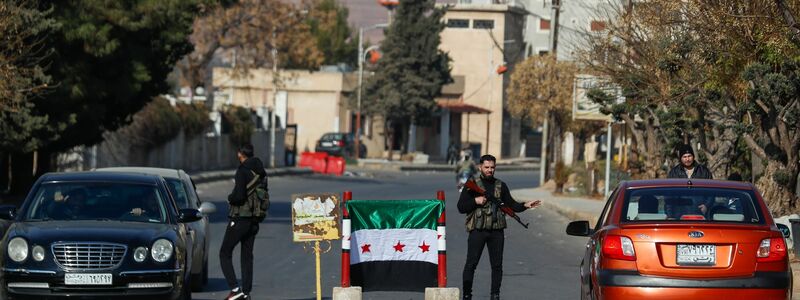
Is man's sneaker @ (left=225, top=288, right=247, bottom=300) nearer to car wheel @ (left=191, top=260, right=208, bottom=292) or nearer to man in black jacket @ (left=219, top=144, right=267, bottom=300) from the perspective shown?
man in black jacket @ (left=219, top=144, right=267, bottom=300)

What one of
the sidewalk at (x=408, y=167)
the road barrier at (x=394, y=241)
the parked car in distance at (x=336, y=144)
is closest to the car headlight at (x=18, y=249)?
the road barrier at (x=394, y=241)

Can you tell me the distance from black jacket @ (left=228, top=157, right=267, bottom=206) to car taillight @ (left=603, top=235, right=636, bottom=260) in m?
4.27

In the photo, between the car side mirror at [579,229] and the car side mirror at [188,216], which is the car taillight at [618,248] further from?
the car side mirror at [188,216]

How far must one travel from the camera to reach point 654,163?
3588 cm

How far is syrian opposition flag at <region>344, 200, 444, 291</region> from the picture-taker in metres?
15.1

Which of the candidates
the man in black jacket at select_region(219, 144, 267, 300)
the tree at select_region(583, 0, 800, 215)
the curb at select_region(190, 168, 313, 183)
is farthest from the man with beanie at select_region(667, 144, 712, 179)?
the curb at select_region(190, 168, 313, 183)

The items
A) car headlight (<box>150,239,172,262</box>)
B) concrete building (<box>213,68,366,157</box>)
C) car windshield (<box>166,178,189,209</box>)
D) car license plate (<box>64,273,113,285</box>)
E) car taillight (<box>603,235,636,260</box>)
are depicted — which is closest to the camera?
car taillight (<box>603,235,636,260</box>)

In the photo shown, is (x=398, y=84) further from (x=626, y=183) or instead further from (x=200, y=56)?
(x=626, y=183)

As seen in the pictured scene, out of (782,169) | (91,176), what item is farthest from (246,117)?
(91,176)

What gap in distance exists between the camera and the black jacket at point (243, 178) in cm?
1570

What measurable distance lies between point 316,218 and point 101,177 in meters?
2.24

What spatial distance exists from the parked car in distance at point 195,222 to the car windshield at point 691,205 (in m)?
5.11

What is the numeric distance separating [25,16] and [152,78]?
308 inches

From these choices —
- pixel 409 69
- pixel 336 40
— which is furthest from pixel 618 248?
pixel 336 40
